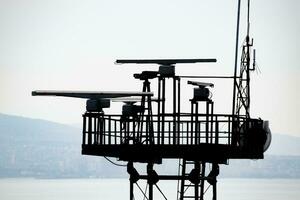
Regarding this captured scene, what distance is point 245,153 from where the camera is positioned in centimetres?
4072

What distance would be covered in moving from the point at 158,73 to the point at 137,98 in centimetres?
317

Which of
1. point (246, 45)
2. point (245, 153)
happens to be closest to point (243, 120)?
point (245, 153)

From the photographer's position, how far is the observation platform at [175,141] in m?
40.4

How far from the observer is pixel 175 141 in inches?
1629

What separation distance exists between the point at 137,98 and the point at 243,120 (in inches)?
224

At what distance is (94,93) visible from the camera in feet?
140

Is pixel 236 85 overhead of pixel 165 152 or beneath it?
overhead

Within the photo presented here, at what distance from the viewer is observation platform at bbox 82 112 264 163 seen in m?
40.4

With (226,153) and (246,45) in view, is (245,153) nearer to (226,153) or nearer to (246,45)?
(226,153)

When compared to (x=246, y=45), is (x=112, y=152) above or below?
below

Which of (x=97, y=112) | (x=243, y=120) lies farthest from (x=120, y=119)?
(x=243, y=120)

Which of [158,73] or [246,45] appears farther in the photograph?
[246,45]

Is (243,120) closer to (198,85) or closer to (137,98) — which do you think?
(198,85)

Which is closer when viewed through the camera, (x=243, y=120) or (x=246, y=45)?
(x=243, y=120)
